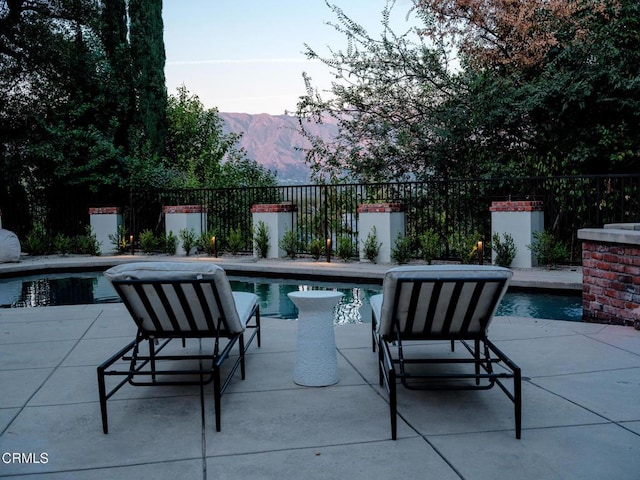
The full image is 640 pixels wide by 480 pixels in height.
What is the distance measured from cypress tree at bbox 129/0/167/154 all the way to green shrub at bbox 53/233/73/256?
4.73 meters

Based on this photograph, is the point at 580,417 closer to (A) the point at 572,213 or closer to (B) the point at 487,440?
(B) the point at 487,440

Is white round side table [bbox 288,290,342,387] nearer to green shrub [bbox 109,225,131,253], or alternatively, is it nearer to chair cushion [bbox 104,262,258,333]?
chair cushion [bbox 104,262,258,333]

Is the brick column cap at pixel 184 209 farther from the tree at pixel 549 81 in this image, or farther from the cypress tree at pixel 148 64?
the tree at pixel 549 81

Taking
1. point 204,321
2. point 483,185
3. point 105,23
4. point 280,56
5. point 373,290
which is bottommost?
point 373,290

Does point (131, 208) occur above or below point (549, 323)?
above

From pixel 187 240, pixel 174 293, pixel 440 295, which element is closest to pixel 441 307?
pixel 440 295

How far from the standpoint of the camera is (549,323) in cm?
656

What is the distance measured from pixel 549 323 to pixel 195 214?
1133 centimetres

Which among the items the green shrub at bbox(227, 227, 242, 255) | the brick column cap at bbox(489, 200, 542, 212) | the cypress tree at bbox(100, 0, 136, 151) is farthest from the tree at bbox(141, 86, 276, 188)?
the brick column cap at bbox(489, 200, 542, 212)

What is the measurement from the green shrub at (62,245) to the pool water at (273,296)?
3.03 meters

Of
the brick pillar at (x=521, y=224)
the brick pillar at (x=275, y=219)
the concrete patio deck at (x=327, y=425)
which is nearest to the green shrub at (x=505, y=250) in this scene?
the brick pillar at (x=521, y=224)

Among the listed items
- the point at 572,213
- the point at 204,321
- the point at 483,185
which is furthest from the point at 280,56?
the point at 204,321

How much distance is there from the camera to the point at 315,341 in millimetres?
4340

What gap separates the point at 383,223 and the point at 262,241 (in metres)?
3.12
